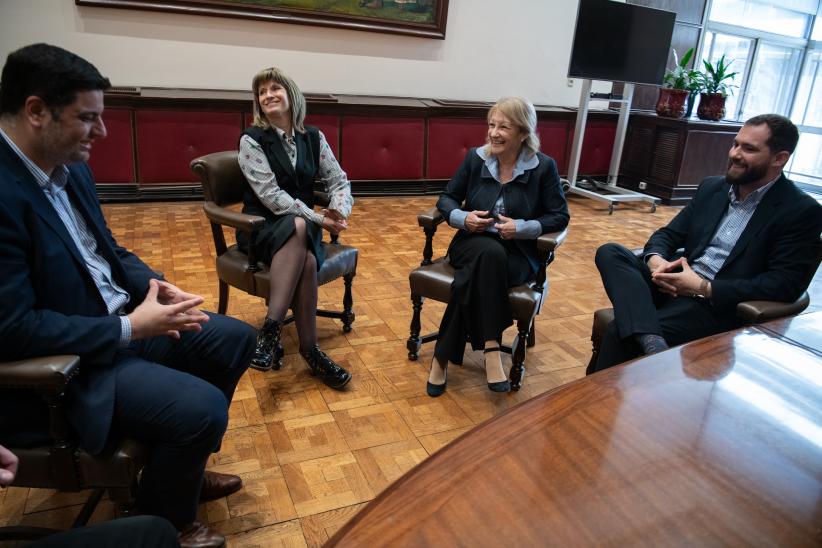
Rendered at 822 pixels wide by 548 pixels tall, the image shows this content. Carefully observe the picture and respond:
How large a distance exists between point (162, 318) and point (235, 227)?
0.87m

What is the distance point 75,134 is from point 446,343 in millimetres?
1414

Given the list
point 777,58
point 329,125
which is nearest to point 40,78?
point 329,125

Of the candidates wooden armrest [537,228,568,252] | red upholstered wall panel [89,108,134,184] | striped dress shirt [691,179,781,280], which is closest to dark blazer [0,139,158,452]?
wooden armrest [537,228,568,252]

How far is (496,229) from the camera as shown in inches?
90.5

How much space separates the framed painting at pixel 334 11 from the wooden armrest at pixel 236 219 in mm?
2960

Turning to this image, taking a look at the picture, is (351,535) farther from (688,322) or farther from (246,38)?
(246,38)

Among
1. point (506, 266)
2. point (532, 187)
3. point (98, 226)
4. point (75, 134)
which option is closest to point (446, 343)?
point (506, 266)

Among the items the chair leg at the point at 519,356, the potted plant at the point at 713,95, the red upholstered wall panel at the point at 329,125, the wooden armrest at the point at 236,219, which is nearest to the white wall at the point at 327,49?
the red upholstered wall panel at the point at 329,125

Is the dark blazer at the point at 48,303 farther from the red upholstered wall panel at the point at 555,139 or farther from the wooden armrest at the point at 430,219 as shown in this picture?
the red upholstered wall panel at the point at 555,139

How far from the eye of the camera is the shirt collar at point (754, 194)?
2.03m

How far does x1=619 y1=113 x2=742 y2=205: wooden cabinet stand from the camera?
5.66 m

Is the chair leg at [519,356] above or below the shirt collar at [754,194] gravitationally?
below

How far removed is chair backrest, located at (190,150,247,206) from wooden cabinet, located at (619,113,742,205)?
4657 millimetres

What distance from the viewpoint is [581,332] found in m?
2.90
